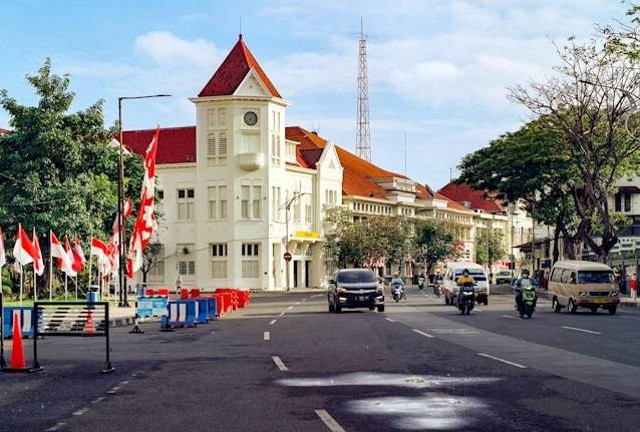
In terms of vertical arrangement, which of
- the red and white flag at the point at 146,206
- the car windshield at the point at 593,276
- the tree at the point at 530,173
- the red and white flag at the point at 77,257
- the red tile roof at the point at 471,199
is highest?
the red tile roof at the point at 471,199

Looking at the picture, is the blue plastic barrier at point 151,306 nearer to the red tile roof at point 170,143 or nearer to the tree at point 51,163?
the tree at point 51,163

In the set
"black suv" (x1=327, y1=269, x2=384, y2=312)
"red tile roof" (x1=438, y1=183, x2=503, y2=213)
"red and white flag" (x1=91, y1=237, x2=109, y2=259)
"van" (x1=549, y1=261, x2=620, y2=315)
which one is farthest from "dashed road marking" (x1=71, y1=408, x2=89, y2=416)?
"red tile roof" (x1=438, y1=183, x2=503, y2=213)

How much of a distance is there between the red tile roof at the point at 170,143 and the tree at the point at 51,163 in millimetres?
38653

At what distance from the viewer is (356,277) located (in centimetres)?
4172

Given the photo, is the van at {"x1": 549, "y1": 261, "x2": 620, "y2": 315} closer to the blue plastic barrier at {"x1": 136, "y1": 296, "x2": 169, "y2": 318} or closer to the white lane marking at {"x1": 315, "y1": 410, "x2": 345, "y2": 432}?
the blue plastic barrier at {"x1": 136, "y1": 296, "x2": 169, "y2": 318}

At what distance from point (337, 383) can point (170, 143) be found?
286 feet

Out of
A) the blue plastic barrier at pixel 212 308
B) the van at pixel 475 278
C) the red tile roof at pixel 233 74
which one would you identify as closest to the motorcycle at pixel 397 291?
the van at pixel 475 278

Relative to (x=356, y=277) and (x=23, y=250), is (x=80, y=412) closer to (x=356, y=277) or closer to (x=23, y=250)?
(x=356, y=277)

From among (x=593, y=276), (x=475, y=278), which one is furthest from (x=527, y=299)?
(x=475, y=278)

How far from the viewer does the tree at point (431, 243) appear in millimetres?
123250

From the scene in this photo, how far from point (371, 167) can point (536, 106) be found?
269 feet

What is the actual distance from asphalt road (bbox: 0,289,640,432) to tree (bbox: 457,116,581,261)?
37160 mm

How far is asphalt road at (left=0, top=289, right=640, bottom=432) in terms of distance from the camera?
11.4m

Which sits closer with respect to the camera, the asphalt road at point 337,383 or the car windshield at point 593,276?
the asphalt road at point 337,383
